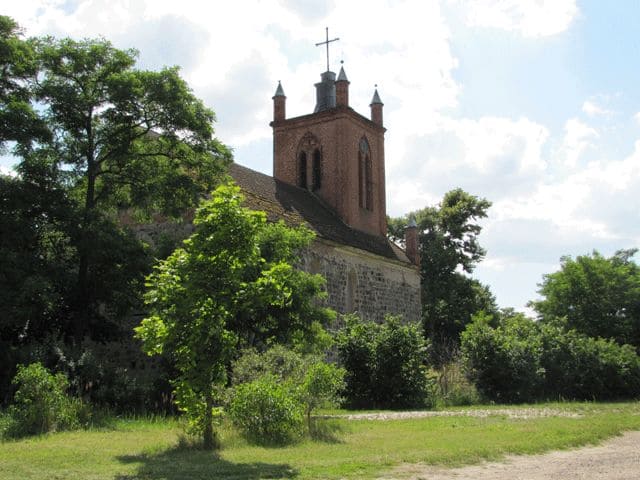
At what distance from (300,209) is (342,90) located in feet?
26.4

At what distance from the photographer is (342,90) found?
114ft

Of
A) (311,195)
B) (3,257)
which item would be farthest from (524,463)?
(311,195)

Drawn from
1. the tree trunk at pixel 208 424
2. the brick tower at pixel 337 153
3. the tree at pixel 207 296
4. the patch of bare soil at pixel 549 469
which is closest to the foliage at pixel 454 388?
the patch of bare soil at pixel 549 469

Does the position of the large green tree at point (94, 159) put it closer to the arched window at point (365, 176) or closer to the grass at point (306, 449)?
the grass at point (306, 449)

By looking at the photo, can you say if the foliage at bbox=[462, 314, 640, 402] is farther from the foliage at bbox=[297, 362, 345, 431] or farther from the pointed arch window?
the pointed arch window

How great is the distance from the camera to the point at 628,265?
3612 centimetres

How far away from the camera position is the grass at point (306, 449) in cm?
896

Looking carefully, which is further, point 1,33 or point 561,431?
point 1,33

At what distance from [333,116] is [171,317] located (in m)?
24.7

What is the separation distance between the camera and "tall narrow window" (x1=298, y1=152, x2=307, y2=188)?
117 feet

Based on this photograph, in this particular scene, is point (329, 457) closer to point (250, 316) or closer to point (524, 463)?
point (524, 463)

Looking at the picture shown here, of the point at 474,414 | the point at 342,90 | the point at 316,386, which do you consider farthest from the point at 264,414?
the point at 342,90

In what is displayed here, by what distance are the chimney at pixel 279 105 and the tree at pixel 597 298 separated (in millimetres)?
16506

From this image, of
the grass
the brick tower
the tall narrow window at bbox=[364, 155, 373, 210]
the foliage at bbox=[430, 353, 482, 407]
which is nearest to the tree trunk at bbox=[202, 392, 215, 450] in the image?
the grass
